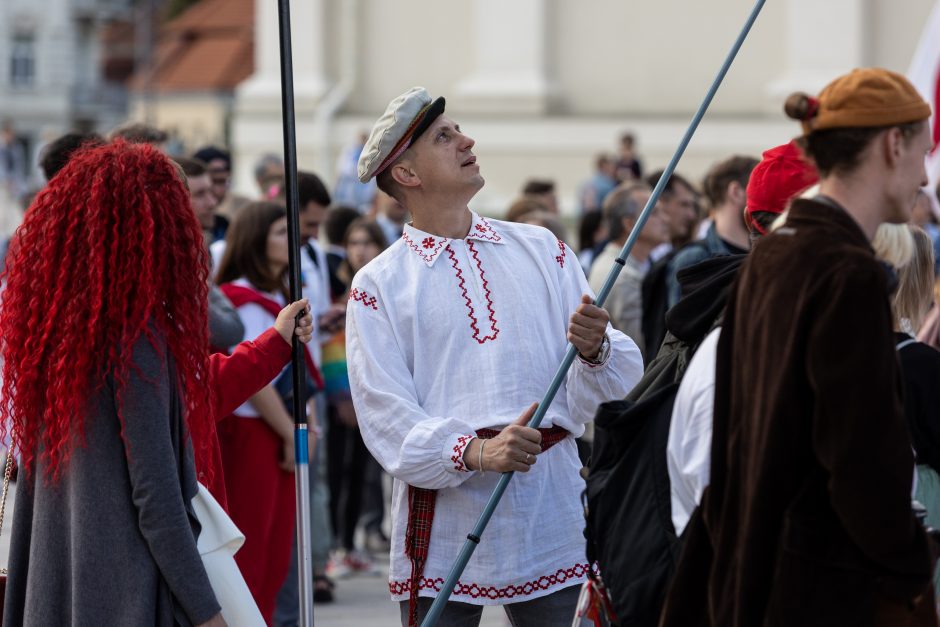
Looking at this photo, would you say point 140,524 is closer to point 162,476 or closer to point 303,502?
point 162,476

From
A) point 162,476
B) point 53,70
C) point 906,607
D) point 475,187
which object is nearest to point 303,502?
point 162,476

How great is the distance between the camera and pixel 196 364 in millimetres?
3701

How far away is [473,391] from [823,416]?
1453 mm

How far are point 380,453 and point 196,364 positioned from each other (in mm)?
613

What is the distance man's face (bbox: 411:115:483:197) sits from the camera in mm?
4320

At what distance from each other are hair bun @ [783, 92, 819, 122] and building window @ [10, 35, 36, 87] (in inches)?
2948

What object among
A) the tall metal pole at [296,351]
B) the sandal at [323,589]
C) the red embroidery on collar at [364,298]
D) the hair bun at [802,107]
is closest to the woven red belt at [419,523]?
the tall metal pole at [296,351]

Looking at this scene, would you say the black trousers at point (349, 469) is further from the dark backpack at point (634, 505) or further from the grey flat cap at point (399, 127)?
the dark backpack at point (634, 505)

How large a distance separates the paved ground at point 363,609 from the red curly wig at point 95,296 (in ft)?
11.6

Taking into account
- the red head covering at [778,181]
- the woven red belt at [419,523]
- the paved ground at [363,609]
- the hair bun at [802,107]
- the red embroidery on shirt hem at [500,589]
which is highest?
the hair bun at [802,107]

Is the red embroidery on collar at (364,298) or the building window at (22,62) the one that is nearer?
the red embroidery on collar at (364,298)

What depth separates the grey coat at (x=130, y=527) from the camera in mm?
3490

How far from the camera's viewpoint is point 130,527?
352 centimetres

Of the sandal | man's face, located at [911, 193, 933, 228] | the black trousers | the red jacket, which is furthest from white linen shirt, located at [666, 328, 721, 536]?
man's face, located at [911, 193, 933, 228]
